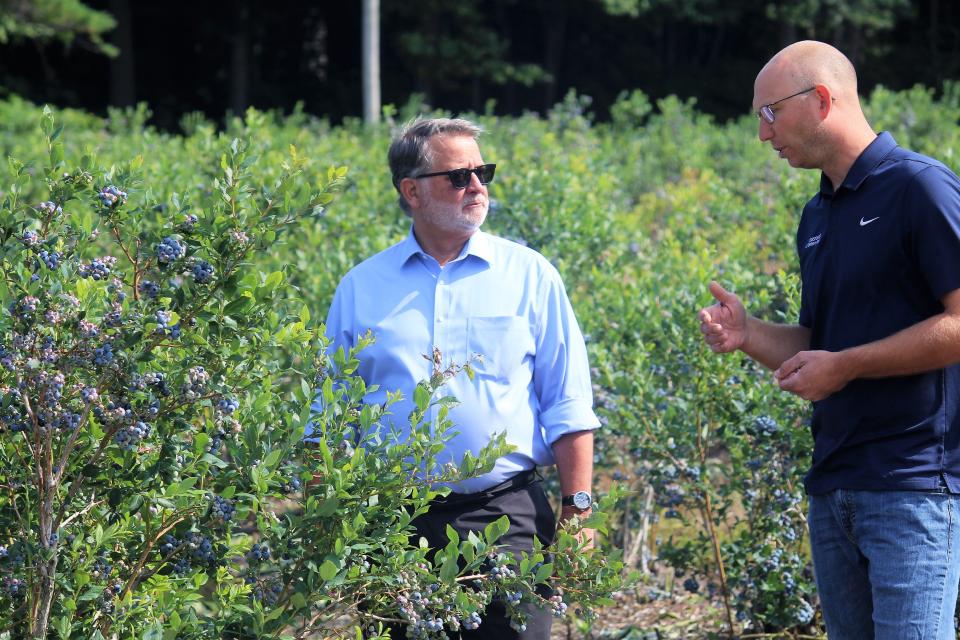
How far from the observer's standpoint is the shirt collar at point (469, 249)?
120 inches

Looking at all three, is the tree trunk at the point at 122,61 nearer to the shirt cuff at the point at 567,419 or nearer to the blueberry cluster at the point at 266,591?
the shirt cuff at the point at 567,419

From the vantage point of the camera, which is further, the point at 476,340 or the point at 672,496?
the point at 672,496

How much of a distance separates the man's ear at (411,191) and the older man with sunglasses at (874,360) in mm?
879

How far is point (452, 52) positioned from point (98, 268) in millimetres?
28108

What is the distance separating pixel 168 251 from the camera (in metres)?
2.41

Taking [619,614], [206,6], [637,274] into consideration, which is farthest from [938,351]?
[206,6]

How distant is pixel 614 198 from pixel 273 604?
7.07 meters

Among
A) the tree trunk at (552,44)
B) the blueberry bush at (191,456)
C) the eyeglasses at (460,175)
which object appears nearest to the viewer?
the blueberry bush at (191,456)

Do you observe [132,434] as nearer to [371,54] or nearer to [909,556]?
[909,556]

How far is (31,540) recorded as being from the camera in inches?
98.1

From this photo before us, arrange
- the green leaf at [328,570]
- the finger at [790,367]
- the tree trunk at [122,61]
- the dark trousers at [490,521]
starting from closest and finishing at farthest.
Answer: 1. the green leaf at [328,570]
2. the finger at [790,367]
3. the dark trousers at [490,521]
4. the tree trunk at [122,61]

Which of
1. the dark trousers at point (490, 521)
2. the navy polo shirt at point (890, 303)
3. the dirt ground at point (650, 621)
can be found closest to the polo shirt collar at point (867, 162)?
the navy polo shirt at point (890, 303)

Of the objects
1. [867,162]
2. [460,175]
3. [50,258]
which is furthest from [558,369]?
[50,258]

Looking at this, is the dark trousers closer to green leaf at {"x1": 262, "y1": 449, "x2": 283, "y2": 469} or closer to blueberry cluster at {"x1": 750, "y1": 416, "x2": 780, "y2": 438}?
green leaf at {"x1": 262, "y1": 449, "x2": 283, "y2": 469}
